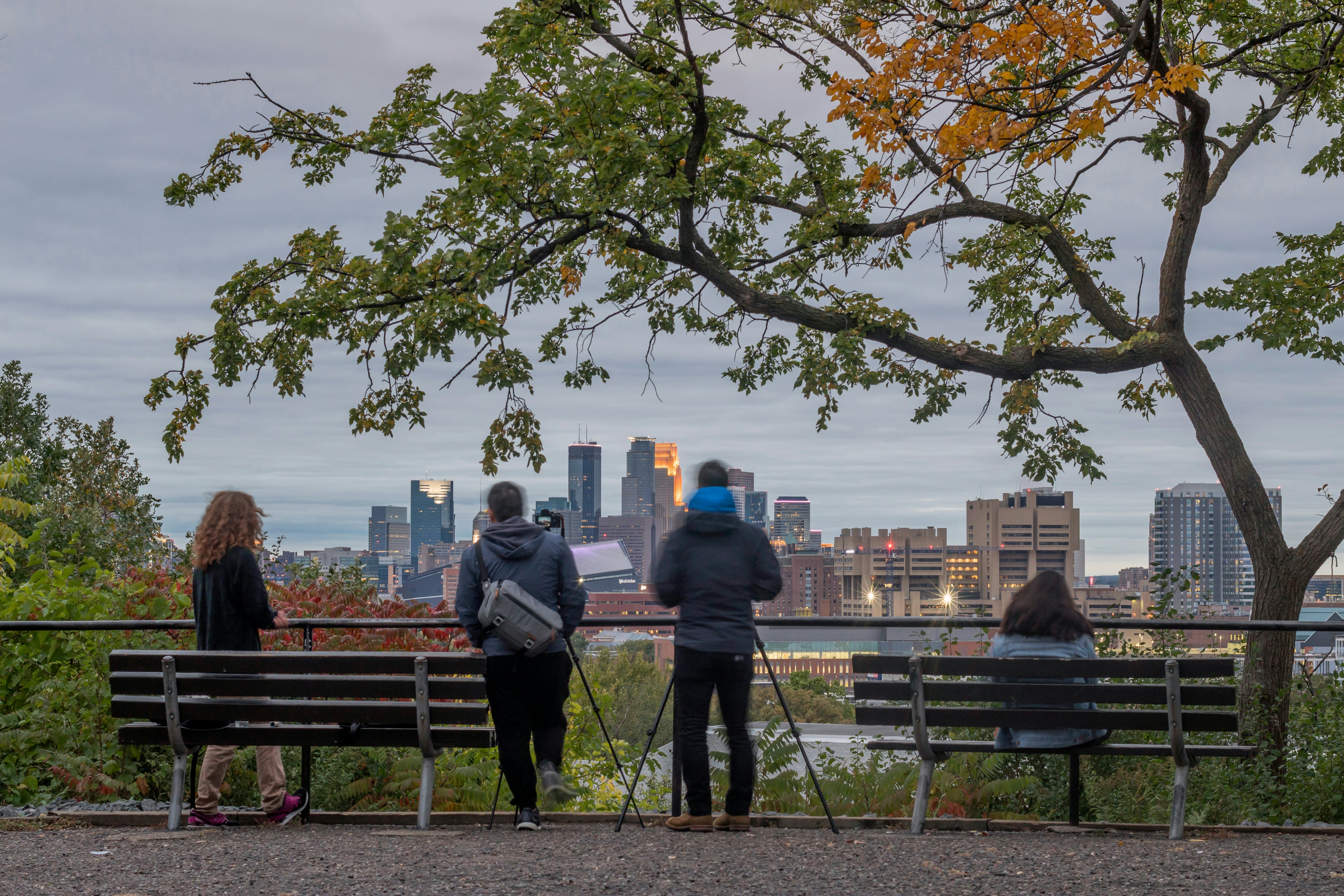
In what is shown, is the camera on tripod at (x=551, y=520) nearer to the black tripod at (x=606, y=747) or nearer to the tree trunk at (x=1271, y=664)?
the black tripod at (x=606, y=747)

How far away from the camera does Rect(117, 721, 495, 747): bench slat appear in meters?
5.52

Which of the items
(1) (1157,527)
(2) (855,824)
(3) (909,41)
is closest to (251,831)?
(2) (855,824)

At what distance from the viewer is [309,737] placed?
5566 millimetres

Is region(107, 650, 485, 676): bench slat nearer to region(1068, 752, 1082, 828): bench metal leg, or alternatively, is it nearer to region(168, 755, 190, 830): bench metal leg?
region(168, 755, 190, 830): bench metal leg

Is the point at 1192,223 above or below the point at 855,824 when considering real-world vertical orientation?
above

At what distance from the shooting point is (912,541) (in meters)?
195

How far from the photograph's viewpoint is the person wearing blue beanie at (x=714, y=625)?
530cm

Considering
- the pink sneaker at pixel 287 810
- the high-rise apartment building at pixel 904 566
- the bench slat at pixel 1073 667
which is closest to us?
the bench slat at pixel 1073 667

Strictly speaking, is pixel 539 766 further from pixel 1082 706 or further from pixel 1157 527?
pixel 1157 527

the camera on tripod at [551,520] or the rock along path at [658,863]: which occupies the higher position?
the camera on tripod at [551,520]

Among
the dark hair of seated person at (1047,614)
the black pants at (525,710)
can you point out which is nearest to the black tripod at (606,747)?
the black pants at (525,710)

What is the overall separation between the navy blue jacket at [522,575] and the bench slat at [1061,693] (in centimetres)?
177

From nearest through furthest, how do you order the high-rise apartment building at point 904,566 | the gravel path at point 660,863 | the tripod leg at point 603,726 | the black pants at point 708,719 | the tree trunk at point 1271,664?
the gravel path at point 660,863 < the black pants at point 708,719 < the tripod leg at point 603,726 < the tree trunk at point 1271,664 < the high-rise apartment building at point 904,566

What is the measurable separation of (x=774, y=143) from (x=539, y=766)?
10.8m
